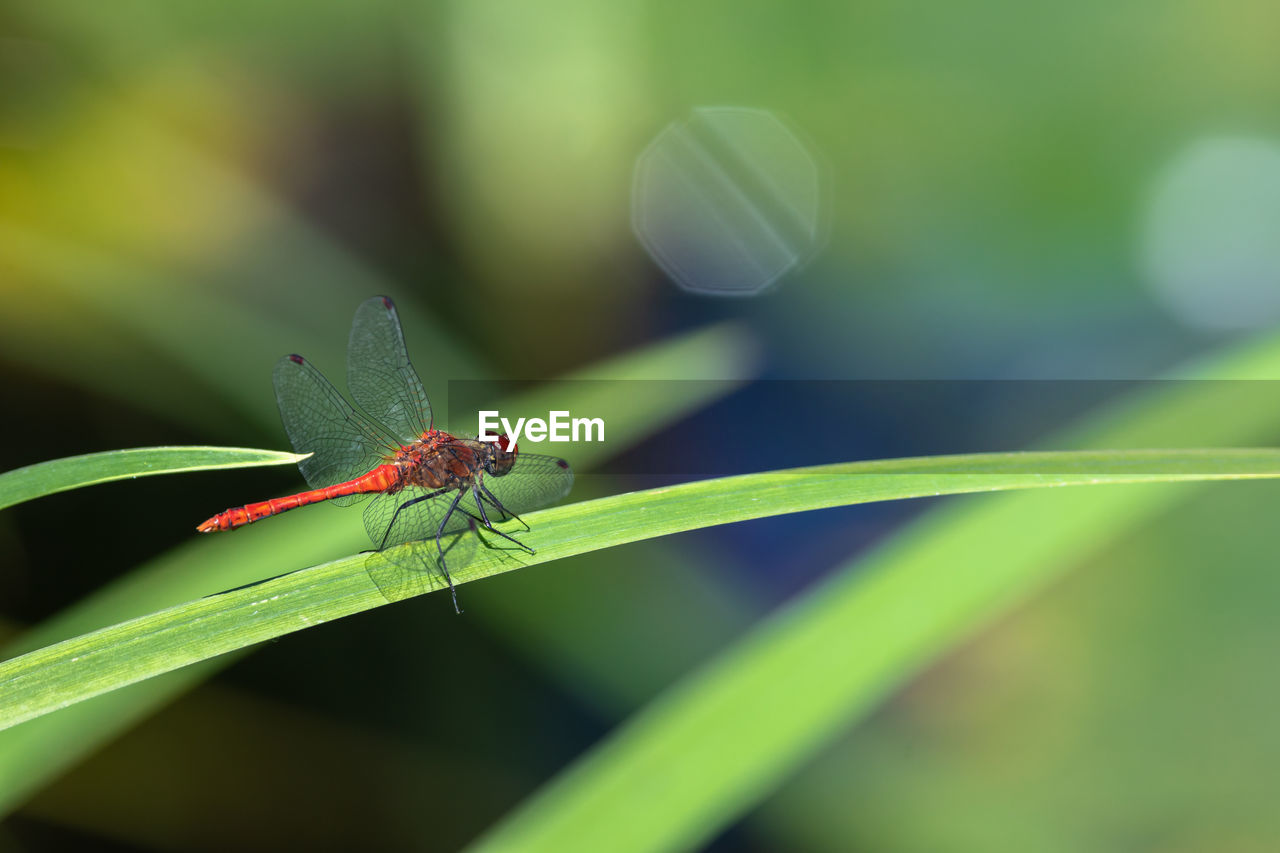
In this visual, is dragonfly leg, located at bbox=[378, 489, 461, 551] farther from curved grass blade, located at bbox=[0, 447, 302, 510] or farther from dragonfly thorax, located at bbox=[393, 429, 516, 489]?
curved grass blade, located at bbox=[0, 447, 302, 510]

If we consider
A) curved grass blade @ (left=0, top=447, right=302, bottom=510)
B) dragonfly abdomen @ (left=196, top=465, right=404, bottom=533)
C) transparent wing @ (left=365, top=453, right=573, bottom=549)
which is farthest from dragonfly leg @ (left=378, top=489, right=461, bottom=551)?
curved grass blade @ (left=0, top=447, right=302, bottom=510)

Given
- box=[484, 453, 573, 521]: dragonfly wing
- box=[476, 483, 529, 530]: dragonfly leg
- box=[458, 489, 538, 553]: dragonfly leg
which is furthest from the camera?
box=[484, 453, 573, 521]: dragonfly wing

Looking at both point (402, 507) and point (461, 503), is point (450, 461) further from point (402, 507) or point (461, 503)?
point (402, 507)

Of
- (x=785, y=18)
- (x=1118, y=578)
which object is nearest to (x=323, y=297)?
(x=785, y=18)

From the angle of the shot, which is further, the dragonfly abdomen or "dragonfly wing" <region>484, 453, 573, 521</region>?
"dragonfly wing" <region>484, 453, 573, 521</region>

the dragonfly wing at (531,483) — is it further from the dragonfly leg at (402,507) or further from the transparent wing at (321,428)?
the transparent wing at (321,428)

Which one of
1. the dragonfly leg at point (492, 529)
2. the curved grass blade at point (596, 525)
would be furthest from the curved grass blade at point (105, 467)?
the dragonfly leg at point (492, 529)

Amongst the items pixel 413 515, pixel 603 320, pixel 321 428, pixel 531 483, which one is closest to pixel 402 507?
pixel 413 515
